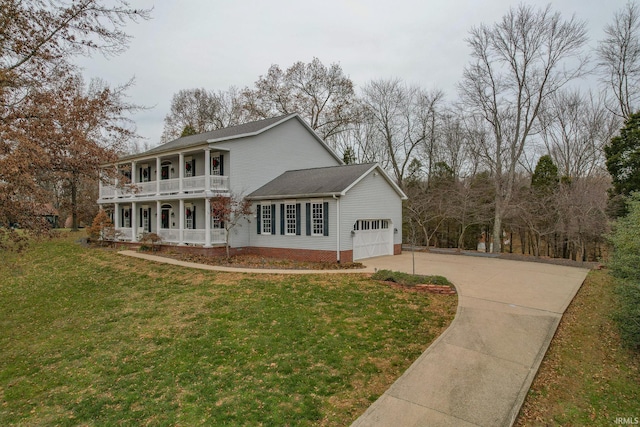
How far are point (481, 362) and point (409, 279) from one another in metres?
4.85

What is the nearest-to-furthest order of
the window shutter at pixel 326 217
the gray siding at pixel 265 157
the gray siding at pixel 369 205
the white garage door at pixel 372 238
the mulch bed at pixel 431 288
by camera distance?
the mulch bed at pixel 431 288 → the window shutter at pixel 326 217 → the gray siding at pixel 369 205 → the white garage door at pixel 372 238 → the gray siding at pixel 265 157

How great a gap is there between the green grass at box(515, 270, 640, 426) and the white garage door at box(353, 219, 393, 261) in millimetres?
9871

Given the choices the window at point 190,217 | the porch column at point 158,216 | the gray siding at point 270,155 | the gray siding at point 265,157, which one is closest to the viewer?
the gray siding at point 265,157

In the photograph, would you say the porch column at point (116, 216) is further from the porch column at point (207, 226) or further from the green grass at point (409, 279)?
the green grass at point (409, 279)

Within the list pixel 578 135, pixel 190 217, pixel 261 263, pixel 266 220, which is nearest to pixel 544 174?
pixel 578 135

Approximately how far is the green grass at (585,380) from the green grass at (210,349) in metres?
1.97

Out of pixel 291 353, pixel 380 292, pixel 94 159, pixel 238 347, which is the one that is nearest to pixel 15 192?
pixel 94 159

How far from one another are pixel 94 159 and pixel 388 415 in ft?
24.9

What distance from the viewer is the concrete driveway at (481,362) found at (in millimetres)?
4492

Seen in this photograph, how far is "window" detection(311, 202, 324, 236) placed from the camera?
A: 1606 centimetres

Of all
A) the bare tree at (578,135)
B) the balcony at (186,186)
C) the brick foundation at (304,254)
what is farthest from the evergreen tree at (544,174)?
the balcony at (186,186)

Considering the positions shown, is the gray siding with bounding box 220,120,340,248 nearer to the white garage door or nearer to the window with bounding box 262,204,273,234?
the window with bounding box 262,204,273,234

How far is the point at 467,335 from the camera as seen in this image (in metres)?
6.89

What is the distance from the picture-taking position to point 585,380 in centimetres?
540
